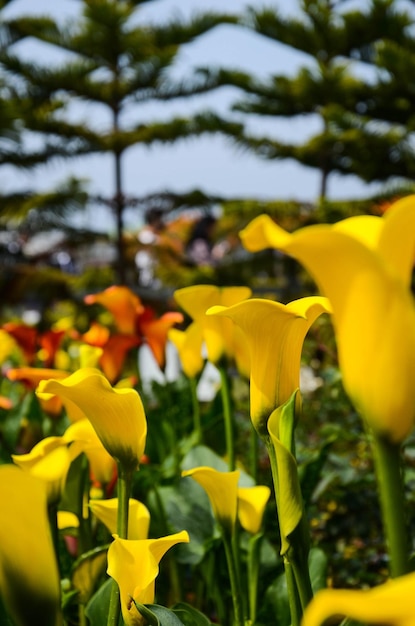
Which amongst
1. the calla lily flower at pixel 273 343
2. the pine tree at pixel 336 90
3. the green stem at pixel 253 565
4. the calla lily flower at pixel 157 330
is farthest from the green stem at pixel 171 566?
the pine tree at pixel 336 90

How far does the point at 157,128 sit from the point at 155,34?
52 cm

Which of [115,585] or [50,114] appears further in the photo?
[50,114]

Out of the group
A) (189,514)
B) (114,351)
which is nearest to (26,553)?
(189,514)

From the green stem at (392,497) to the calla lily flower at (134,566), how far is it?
14 cm

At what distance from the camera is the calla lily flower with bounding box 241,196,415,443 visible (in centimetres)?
24

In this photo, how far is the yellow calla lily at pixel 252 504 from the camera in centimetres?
54

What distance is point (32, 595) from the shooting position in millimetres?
278

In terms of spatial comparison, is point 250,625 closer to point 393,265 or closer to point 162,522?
point 162,522

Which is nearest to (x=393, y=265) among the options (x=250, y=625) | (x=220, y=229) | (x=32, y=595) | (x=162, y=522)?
(x=32, y=595)

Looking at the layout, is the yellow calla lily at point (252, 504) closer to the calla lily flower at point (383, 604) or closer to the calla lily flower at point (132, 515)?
the calla lily flower at point (132, 515)

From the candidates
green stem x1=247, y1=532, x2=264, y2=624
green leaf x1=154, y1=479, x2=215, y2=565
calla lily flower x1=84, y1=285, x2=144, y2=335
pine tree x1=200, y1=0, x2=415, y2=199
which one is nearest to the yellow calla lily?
green stem x1=247, y1=532, x2=264, y2=624

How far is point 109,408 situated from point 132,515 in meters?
0.12

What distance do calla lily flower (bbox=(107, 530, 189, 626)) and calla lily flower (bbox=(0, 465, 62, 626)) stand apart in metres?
0.09

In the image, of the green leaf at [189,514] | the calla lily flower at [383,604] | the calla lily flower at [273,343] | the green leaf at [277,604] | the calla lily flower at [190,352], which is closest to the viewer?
the calla lily flower at [383,604]
